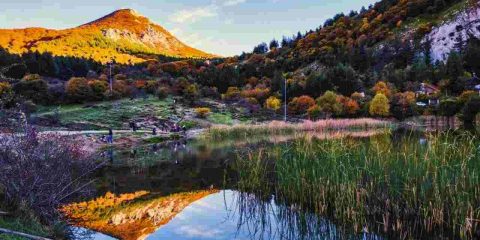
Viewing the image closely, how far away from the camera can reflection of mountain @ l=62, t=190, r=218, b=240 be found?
8836mm

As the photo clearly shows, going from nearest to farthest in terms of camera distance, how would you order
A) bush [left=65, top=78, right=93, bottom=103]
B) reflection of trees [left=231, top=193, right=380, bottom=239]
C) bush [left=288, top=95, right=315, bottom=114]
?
reflection of trees [left=231, top=193, right=380, bottom=239] → bush [left=65, top=78, right=93, bottom=103] → bush [left=288, top=95, right=315, bottom=114]

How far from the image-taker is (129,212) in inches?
403

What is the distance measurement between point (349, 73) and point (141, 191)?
53.5 meters

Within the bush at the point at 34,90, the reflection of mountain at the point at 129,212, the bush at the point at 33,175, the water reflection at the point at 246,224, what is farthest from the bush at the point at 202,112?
the bush at the point at 33,175

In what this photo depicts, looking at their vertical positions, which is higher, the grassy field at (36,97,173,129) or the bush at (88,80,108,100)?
the bush at (88,80,108,100)

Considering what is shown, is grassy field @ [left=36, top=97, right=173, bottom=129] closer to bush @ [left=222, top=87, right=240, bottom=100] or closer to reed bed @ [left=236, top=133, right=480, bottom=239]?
bush @ [left=222, top=87, right=240, bottom=100]

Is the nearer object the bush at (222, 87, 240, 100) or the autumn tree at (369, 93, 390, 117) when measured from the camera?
the autumn tree at (369, 93, 390, 117)

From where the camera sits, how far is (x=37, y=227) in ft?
22.8

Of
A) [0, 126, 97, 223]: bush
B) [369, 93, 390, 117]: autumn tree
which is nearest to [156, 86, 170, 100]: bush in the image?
[369, 93, 390, 117]: autumn tree

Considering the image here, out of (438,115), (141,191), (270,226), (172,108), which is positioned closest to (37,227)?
(270,226)

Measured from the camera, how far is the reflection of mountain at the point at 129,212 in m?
8.84

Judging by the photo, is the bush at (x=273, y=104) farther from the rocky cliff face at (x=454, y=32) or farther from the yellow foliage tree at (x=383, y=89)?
the rocky cliff face at (x=454, y=32)

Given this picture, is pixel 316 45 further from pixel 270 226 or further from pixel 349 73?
pixel 270 226

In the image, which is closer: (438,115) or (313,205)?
(313,205)
